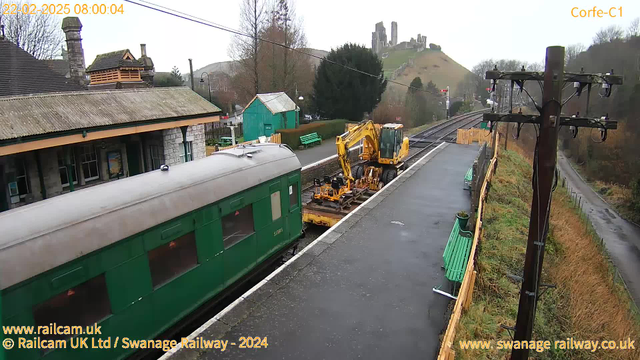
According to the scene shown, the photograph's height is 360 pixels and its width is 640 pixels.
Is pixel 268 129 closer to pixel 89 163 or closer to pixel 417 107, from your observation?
pixel 89 163

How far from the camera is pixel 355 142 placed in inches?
683

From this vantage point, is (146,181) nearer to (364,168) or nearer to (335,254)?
(335,254)

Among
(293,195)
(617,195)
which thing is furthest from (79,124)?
(617,195)

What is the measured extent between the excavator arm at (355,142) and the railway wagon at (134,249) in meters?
6.79

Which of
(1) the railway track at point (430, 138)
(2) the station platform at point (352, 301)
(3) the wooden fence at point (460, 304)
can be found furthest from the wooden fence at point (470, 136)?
(3) the wooden fence at point (460, 304)

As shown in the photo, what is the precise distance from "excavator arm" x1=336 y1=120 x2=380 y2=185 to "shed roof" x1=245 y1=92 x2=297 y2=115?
1200 cm

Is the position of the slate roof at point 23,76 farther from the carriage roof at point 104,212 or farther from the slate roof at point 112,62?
the carriage roof at point 104,212

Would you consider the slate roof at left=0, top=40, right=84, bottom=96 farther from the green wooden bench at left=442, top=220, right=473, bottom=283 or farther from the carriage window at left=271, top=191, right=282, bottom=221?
the green wooden bench at left=442, top=220, right=473, bottom=283

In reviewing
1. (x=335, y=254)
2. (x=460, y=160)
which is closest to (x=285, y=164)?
(x=335, y=254)

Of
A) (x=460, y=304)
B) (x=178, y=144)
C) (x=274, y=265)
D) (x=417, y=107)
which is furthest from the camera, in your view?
(x=417, y=107)

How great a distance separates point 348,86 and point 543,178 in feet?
116

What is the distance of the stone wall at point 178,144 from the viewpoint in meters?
16.1

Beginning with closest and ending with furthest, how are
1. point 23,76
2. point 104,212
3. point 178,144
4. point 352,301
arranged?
1. point 104,212
2. point 352,301
3. point 23,76
4. point 178,144

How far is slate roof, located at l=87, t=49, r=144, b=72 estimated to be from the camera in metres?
18.2
